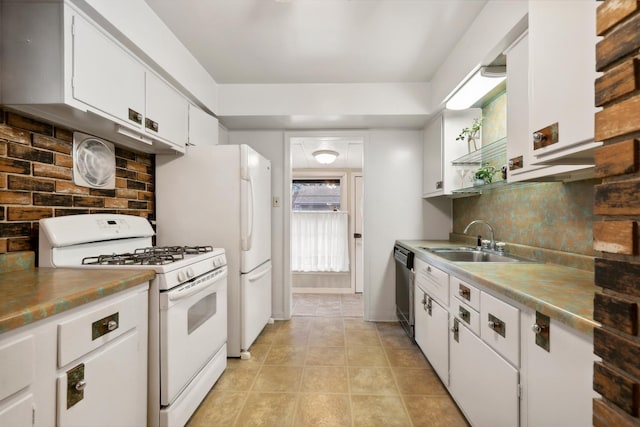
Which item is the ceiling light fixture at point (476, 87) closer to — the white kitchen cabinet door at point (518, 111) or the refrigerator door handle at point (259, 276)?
the white kitchen cabinet door at point (518, 111)

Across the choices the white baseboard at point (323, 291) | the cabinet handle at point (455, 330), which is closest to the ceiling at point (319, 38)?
the cabinet handle at point (455, 330)

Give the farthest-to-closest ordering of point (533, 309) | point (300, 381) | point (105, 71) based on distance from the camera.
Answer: point (300, 381) → point (105, 71) → point (533, 309)

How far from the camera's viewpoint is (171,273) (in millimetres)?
1559

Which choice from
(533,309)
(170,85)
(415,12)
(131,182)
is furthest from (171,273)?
(415,12)

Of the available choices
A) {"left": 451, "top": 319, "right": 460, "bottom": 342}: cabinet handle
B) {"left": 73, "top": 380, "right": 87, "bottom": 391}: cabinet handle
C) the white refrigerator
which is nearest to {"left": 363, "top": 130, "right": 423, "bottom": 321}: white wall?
the white refrigerator

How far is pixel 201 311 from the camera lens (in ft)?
6.26

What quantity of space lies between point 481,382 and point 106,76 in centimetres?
236

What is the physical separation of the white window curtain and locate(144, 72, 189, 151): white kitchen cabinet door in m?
2.70

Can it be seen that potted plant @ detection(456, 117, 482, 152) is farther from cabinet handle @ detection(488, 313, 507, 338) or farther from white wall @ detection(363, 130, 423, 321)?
cabinet handle @ detection(488, 313, 507, 338)

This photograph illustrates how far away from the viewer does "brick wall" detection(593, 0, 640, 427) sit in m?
0.48

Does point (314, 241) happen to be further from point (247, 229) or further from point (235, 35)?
point (235, 35)

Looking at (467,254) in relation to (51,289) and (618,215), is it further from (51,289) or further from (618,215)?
(51,289)

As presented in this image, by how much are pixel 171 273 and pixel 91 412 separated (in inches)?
24.1

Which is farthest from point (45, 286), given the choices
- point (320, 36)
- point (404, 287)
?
point (404, 287)
